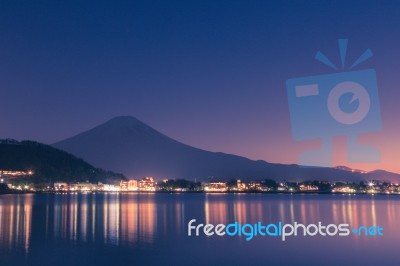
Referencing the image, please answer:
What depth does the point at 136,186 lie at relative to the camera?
389 ft

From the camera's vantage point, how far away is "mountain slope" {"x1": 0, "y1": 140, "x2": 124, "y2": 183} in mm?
90713

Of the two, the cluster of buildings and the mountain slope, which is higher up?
the mountain slope

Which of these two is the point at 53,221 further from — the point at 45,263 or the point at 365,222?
the point at 365,222

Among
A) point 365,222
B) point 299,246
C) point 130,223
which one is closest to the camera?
point 299,246

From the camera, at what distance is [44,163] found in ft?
318

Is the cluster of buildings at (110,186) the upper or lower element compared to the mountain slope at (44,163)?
lower

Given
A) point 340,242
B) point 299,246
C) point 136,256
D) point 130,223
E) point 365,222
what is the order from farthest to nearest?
point 365,222, point 130,223, point 340,242, point 299,246, point 136,256

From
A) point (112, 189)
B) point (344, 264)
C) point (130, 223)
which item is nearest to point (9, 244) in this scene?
point (130, 223)

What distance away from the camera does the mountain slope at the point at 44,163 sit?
9071cm

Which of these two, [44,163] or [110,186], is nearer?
[44,163]

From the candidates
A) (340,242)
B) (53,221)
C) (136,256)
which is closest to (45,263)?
(136,256)

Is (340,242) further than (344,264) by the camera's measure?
Yes

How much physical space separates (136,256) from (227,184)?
102m

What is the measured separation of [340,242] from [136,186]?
348 feet
